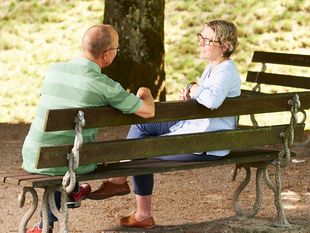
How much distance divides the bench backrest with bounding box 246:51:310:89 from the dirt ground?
1793mm

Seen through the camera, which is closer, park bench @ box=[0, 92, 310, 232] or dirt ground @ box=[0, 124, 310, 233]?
park bench @ box=[0, 92, 310, 232]

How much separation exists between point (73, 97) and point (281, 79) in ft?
19.9

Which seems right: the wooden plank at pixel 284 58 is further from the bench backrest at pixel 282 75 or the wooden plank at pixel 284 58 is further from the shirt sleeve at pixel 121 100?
the shirt sleeve at pixel 121 100

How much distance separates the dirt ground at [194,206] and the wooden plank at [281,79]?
5.76ft

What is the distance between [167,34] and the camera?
1738 centimetres

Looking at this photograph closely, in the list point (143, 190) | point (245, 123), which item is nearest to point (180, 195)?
point (143, 190)

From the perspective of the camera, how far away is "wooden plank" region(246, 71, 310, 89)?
11.6 metres

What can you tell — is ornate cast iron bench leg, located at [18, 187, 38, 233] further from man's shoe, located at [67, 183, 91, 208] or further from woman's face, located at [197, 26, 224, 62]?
woman's face, located at [197, 26, 224, 62]

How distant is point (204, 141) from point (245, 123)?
266 inches

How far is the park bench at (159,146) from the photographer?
6047mm

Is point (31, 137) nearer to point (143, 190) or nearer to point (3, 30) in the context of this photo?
point (143, 190)

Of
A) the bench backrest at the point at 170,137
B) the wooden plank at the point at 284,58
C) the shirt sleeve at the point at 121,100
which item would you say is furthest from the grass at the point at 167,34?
the shirt sleeve at the point at 121,100

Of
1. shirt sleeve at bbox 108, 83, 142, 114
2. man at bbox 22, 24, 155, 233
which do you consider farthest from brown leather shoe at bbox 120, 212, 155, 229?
shirt sleeve at bbox 108, 83, 142, 114

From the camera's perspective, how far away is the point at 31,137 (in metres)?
6.31
